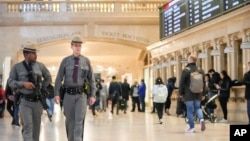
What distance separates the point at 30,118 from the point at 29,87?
1.32ft

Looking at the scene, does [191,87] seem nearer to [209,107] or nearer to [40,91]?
[209,107]

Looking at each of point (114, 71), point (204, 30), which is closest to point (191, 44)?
point (204, 30)

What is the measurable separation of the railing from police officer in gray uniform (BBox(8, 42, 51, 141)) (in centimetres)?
1902

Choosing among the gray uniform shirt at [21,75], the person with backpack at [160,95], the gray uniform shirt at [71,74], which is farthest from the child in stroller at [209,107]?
the gray uniform shirt at [21,75]

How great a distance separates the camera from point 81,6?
Answer: 86.1ft

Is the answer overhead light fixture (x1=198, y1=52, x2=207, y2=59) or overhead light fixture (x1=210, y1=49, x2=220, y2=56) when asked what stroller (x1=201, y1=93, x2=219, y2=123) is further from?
overhead light fixture (x1=198, y1=52, x2=207, y2=59)

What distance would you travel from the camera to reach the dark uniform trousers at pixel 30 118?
693cm

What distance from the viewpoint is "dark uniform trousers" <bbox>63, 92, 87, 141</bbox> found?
7051 mm

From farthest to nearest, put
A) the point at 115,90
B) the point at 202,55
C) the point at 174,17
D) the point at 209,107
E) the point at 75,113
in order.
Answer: the point at 115,90 < the point at 174,17 < the point at 202,55 < the point at 209,107 < the point at 75,113

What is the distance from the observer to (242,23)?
14.1 metres

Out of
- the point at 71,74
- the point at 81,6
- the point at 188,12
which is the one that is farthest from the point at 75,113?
the point at 81,6

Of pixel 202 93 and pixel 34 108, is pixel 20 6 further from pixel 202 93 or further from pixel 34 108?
pixel 34 108

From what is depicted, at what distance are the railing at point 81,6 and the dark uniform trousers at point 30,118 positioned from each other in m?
19.2

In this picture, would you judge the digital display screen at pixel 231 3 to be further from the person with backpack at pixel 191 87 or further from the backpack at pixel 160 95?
the person with backpack at pixel 191 87
